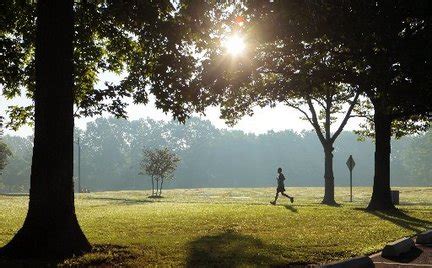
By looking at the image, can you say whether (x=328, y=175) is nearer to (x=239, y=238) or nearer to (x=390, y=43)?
(x=390, y=43)

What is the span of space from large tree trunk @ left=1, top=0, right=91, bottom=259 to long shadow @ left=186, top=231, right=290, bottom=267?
7.46 ft

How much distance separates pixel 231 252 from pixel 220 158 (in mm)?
129778

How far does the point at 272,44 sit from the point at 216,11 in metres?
5.92

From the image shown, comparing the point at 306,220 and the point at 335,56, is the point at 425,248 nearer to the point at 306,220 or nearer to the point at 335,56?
the point at 306,220

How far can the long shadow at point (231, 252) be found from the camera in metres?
7.81

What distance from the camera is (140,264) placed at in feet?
25.3

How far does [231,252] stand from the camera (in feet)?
29.0

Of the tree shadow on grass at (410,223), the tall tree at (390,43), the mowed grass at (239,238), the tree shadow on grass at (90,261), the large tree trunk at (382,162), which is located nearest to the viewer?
the tree shadow on grass at (90,261)

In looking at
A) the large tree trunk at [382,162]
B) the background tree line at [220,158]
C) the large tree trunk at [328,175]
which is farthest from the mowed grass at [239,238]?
the background tree line at [220,158]

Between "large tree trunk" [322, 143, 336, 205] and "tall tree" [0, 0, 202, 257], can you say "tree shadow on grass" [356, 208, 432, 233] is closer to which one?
"tall tree" [0, 0, 202, 257]

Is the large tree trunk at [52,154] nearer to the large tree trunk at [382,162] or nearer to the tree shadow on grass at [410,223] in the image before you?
the tree shadow on grass at [410,223]

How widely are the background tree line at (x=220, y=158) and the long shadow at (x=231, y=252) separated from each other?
369ft

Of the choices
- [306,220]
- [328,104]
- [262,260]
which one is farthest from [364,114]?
[262,260]

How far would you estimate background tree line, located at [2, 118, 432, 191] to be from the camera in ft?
426
